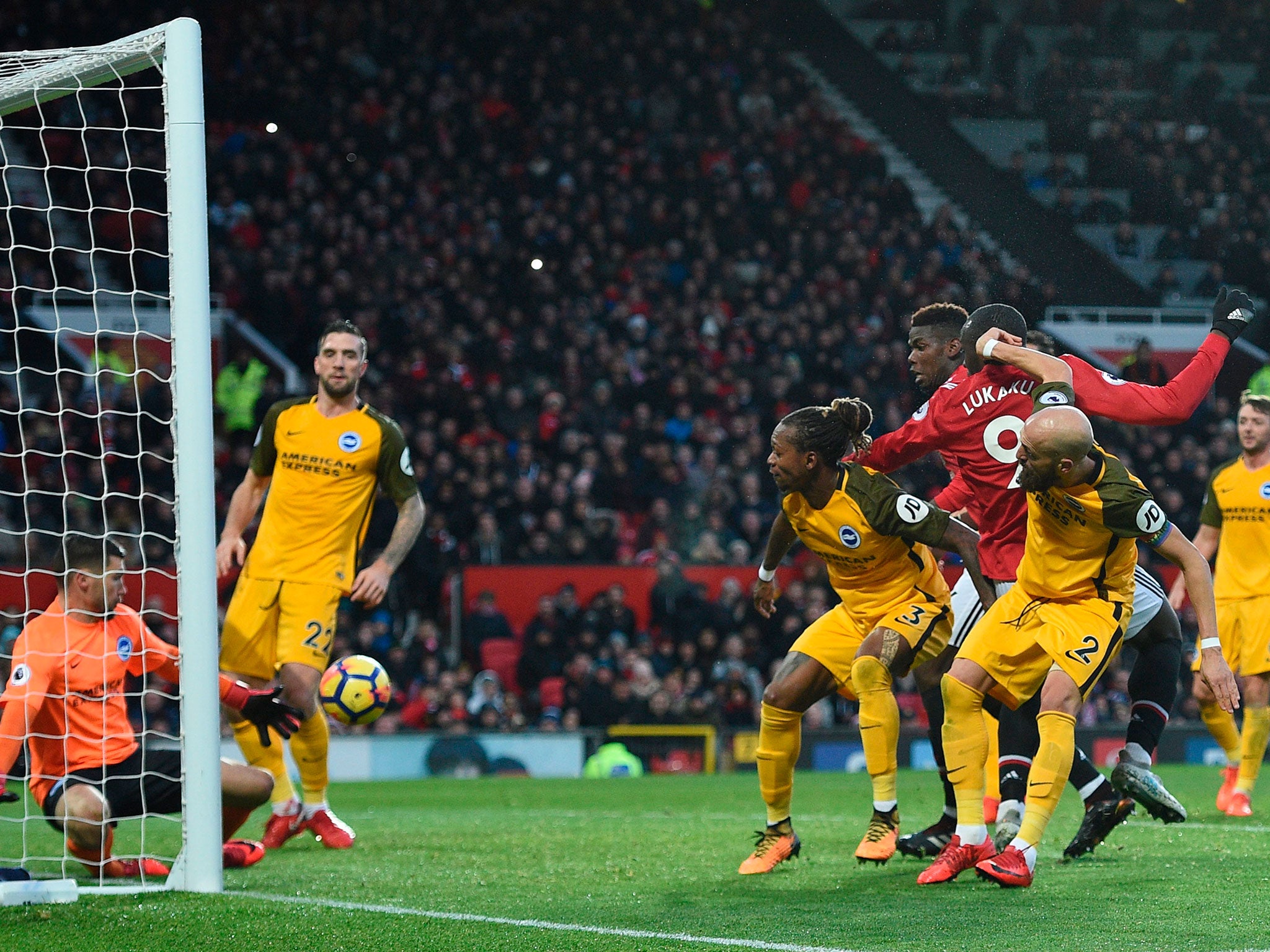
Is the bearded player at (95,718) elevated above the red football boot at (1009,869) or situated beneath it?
elevated above

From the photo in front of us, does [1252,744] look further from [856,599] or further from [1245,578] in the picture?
[856,599]

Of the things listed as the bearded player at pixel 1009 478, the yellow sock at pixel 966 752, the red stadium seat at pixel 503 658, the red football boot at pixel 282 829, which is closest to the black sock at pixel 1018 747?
the bearded player at pixel 1009 478

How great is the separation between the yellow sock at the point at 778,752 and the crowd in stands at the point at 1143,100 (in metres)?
11.7

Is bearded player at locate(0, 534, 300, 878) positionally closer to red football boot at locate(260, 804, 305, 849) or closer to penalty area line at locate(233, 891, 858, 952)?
penalty area line at locate(233, 891, 858, 952)

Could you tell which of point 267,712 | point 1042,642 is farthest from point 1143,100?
point 267,712

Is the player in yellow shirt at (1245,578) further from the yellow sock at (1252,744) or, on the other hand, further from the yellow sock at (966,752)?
the yellow sock at (966,752)

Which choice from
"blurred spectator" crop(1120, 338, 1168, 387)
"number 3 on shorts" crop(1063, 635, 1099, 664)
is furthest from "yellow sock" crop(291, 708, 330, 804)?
"blurred spectator" crop(1120, 338, 1168, 387)

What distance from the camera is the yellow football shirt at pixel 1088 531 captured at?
5.27 metres

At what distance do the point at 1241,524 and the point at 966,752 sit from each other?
413 centimetres

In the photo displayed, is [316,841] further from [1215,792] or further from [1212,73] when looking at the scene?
[1212,73]

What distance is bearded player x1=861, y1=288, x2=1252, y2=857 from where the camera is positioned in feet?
20.0

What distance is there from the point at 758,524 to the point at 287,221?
6565 mm

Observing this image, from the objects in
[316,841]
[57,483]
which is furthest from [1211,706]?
[57,483]

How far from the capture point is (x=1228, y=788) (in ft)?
28.2
